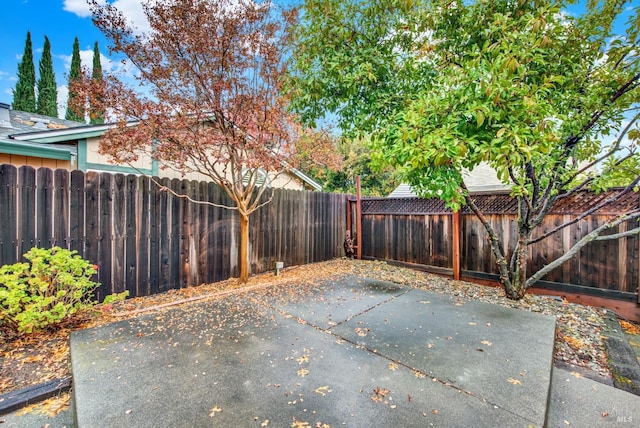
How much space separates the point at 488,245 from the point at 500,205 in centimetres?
72

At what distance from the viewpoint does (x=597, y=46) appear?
3238mm

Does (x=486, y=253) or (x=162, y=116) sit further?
(x=486, y=253)

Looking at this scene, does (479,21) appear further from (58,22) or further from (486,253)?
(58,22)

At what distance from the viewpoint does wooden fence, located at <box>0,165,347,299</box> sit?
3.00m

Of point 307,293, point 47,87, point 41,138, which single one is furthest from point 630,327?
point 47,87

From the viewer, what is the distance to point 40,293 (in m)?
2.62

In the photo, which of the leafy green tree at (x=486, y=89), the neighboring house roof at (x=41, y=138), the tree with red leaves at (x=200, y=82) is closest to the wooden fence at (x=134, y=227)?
the tree with red leaves at (x=200, y=82)

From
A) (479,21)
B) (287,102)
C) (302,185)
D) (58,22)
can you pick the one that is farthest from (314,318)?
(58,22)

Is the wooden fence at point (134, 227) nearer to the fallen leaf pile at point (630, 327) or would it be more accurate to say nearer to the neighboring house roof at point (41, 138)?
the neighboring house roof at point (41, 138)

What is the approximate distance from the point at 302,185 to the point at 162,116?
24.2 ft

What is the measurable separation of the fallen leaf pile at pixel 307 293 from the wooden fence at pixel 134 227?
1.05 ft

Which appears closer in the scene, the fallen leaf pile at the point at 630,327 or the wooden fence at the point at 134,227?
the wooden fence at the point at 134,227

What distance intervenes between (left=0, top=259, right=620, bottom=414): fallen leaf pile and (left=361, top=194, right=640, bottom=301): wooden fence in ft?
1.16

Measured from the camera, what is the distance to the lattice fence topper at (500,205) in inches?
145
